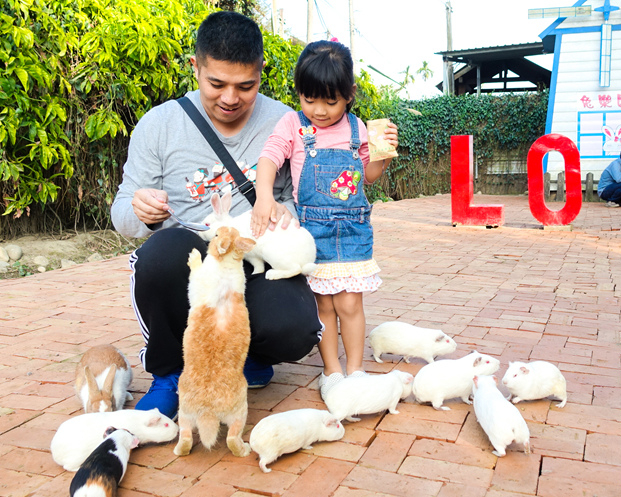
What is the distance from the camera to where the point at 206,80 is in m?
2.72

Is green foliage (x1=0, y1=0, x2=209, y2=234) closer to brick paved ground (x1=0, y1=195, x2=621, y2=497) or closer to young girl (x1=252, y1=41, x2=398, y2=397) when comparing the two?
brick paved ground (x1=0, y1=195, x2=621, y2=497)

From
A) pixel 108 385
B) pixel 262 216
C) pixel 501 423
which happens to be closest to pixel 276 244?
pixel 262 216

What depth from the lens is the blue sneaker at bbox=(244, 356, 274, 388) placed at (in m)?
2.93

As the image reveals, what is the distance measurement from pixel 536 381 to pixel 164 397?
1.67 metres

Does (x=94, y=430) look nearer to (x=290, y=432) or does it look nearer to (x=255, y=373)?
(x=290, y=432)

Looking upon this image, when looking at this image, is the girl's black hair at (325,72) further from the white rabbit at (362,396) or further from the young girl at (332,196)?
the white rabbit at (362,396)

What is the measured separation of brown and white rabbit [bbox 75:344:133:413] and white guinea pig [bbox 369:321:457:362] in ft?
4.45

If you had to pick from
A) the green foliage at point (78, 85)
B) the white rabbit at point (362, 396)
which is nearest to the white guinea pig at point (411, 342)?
the white rabbit at point (362, 396)

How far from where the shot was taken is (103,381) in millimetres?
2594

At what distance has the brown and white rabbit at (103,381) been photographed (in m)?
2.49

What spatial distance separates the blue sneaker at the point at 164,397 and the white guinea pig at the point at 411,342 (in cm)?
116

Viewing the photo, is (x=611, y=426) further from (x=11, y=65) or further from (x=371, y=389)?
(x=11, y=65)

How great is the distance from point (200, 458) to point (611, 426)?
5.61 feet

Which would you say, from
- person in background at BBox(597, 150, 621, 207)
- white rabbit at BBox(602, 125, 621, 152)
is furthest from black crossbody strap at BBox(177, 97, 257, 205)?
white rabbit at BBox(602, 125, 621, 152)
